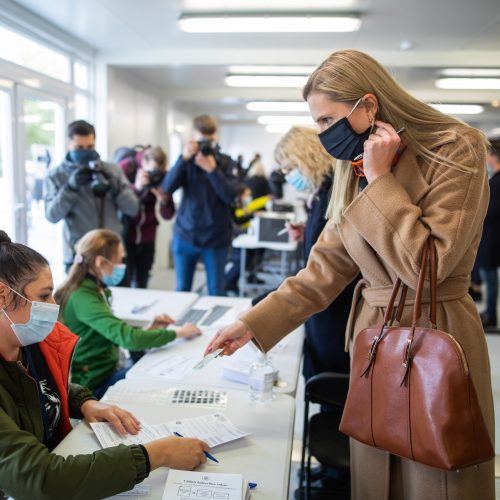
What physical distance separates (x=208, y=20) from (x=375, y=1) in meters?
1.37

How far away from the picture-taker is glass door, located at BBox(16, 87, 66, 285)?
13.5 feet

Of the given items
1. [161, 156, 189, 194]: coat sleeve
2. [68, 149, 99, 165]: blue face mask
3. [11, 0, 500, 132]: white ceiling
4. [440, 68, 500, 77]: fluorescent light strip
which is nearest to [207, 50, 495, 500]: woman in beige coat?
[68, 149, 99, 165]: blue face mask

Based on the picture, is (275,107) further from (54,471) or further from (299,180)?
(54,471)

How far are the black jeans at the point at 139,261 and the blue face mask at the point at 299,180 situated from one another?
2.03 metres

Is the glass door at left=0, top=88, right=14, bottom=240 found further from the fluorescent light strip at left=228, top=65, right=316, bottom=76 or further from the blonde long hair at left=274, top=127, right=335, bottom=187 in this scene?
the fluorescent light strip at left=228, top=65, right=316, bottom=76

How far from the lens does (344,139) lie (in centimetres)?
112

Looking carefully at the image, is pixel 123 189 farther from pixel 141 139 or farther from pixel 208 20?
pixel 141 139

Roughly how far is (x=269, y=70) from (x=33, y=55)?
8.83ft

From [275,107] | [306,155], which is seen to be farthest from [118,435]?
[275,107]

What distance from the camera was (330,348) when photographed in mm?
1956

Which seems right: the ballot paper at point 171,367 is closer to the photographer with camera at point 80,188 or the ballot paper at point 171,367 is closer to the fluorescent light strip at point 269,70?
the photographer with camera at point 80,188

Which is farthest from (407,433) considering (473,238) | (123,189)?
(123,189)

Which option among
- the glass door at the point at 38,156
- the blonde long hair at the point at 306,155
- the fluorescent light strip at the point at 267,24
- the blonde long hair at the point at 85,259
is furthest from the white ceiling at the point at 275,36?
the blonde long hair at the point at 85,259

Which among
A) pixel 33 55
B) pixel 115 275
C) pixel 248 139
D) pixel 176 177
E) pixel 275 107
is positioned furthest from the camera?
pixel 248 139
